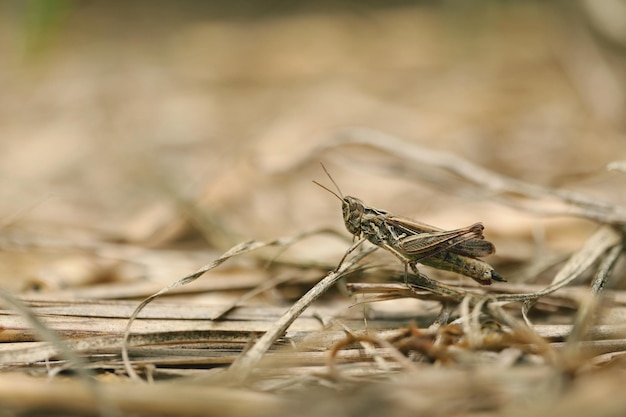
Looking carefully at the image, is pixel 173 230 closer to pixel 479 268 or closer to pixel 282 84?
pixel 479 268

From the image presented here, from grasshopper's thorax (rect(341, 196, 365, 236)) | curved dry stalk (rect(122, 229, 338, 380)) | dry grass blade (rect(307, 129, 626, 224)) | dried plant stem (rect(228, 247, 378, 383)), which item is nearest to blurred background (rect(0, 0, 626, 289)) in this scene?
dry grass blade (rect(307, 129, 626, 224))

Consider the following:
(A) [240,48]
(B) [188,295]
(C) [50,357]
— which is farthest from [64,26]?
(C) [50,357]

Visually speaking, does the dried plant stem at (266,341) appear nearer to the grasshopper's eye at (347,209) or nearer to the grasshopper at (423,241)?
the grasshopper at (423,241)

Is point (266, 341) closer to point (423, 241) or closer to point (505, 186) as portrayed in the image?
point (423, 241)

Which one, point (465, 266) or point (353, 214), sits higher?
point (353, 214)

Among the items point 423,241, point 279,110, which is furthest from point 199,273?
point 279,110

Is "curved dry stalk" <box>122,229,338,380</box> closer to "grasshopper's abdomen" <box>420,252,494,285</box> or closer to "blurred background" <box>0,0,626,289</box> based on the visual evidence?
"grasshopper's abdomen" <box>420,252,494,285</box>
